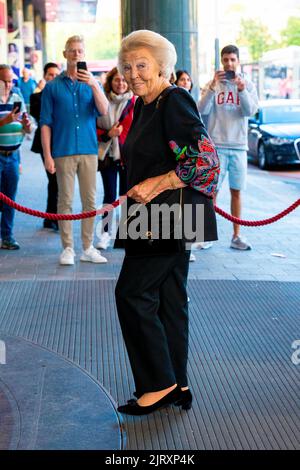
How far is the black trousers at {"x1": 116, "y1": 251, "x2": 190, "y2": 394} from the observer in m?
4.50

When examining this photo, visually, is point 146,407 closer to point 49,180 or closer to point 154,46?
point 154,46

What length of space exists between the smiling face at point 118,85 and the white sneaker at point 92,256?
1.76 meters

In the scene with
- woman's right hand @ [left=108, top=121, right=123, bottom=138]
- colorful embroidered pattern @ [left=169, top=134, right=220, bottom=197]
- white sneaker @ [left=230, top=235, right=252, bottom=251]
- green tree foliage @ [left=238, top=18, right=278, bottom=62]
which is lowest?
white sneaker @ [left=230, top=235, right=252, bottom=251]

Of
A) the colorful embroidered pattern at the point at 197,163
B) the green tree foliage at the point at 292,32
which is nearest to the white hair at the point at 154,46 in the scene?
the colorful embroidered pattern at the point at 197,163

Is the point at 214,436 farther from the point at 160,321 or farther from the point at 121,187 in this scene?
the point at 121,187

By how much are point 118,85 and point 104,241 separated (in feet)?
5.56

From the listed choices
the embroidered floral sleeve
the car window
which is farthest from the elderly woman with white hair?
the car window

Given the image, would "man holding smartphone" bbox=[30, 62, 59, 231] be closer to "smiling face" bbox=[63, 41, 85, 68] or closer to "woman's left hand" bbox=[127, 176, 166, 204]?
"smiling face" bbox=[63, 41, 85, 68]

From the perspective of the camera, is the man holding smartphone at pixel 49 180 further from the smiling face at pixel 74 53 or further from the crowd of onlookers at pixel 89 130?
the smiling face at pixel 74 53

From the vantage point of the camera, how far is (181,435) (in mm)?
4391

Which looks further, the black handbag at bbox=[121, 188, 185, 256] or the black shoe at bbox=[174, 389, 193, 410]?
A: the black shoe at bbox=[174, 389, 193, 410]

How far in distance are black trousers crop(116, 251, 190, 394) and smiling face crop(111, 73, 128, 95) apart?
468 centimetres

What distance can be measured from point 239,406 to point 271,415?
0.69 feet
